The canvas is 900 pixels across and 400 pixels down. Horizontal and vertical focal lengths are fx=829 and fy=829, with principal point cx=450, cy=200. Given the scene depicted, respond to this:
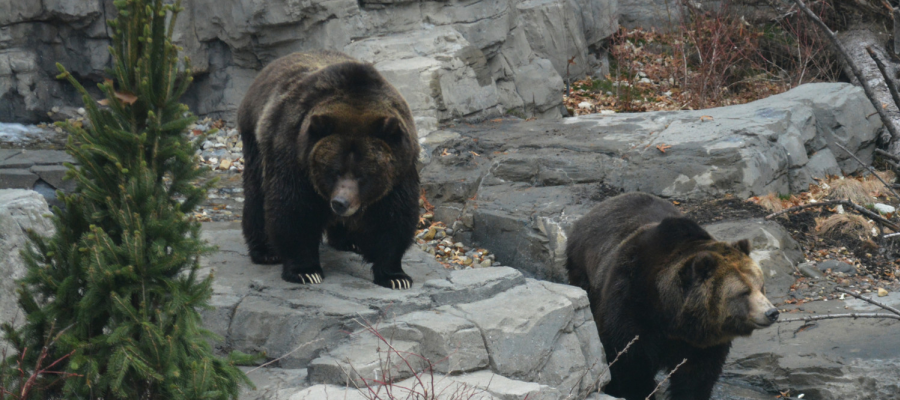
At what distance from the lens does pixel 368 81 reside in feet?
18.0

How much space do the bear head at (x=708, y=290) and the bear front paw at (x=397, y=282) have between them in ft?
5.58

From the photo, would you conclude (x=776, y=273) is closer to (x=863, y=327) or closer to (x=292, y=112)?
(x=863, y=327)

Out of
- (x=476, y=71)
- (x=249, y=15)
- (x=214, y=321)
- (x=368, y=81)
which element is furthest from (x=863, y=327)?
(x=249, y=15)

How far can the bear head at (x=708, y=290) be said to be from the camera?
5.30 metres

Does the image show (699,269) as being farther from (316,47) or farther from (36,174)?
(36,174)

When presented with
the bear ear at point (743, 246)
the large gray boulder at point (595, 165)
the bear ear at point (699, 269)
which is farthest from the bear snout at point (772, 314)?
the large gray boulder at point (595, 165)

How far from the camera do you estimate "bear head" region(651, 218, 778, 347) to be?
5.30 m

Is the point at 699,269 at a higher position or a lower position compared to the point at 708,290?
higher

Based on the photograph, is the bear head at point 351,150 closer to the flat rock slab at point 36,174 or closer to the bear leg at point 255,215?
the bear leg at point 255,215

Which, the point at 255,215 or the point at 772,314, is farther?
the point at 255,215

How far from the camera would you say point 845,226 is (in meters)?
8.74

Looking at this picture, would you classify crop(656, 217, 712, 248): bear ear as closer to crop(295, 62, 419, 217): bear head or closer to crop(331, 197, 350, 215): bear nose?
crop(295, 62, 419, 217): bear head

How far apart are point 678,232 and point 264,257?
9.83ft

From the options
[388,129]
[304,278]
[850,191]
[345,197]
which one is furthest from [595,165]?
[345,197]
